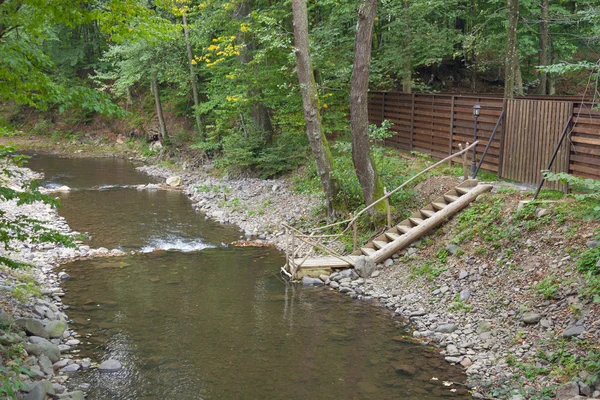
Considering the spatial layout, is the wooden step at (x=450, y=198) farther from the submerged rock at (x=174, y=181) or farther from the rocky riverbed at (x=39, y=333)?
the submerged rock at (x=174, y=181)

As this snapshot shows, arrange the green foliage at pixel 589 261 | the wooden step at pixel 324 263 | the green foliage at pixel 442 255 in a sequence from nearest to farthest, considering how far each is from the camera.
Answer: the green foliage at pixel 589 261, the green foliage at pixel 442 255, the wooden step at pixel 324 263

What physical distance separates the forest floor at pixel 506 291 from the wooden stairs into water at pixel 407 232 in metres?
0.18

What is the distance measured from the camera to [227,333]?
8.41 metres

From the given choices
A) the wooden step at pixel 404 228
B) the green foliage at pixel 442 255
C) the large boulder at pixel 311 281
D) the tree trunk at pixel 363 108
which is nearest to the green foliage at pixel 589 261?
the green foliage at pixel 442 255

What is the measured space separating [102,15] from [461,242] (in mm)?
7235

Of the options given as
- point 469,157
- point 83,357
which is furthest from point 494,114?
point 83,357

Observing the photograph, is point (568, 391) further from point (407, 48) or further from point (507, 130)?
point (407, 48)

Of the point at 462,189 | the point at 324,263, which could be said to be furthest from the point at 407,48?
the point at 324,263

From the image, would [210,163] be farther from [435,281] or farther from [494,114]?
[435,281]

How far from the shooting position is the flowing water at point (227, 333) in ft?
22.4

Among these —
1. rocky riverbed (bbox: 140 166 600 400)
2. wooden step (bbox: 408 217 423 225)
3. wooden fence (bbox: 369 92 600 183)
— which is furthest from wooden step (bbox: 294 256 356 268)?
wooden fence (bbox: 369 92 600 183)

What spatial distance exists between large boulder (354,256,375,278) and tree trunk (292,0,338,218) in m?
2.74

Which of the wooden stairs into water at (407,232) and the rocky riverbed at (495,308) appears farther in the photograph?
the wooden stairs into water at (407,232)

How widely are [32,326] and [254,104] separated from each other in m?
12.9
